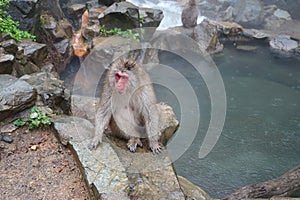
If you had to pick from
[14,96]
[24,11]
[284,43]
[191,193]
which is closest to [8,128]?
[14,96]

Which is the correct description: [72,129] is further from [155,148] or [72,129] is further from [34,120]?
[155,148]

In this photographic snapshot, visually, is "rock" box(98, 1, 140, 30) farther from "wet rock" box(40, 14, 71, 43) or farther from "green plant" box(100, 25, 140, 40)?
"wet rock" box(40, 14, 71, 43)

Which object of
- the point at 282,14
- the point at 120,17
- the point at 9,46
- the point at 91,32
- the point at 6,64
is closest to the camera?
the point at 6,64

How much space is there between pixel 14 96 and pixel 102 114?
132cm

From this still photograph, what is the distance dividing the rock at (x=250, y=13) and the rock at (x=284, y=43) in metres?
2.66

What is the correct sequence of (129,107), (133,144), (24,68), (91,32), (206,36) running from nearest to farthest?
(129,107)
(133,144)
(24,68)
(91,32)
(206,36)

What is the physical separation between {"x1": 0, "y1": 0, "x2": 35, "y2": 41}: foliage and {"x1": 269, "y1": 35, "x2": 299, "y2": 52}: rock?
9734 mm

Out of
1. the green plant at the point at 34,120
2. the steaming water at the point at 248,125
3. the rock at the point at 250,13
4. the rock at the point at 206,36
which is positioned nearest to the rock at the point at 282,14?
the rock at the point at 250,13

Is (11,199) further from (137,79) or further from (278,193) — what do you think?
(278,193)

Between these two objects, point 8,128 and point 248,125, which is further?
point 248,125

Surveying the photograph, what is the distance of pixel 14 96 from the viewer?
3834mm

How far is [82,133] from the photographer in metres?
3.47

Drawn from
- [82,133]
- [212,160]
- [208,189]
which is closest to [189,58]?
[212,160]

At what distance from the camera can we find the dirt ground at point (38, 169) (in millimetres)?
2945
